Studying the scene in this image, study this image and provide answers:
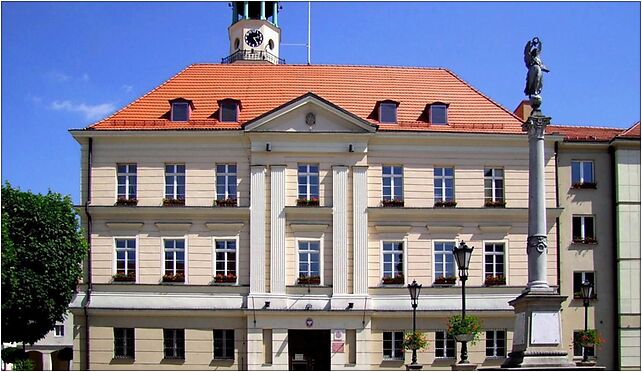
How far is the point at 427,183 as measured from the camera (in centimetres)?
4531

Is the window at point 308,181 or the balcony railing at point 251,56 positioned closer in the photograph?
the window at point 308,181

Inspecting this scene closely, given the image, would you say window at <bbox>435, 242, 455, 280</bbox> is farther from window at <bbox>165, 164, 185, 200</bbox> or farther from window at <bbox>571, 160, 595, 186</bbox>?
window at <bbox>165, 164, 185, 200</bbox>

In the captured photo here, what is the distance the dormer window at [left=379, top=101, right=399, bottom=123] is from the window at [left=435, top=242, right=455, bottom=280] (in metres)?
5.98

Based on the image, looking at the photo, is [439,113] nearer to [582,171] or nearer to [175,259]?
[582,171]

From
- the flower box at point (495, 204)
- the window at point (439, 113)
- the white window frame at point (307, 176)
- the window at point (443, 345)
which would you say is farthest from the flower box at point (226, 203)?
the flower box at point (495, 204)

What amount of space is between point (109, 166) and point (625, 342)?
957 inches

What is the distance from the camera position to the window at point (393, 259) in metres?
44.9

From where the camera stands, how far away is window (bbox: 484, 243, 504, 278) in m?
45.2

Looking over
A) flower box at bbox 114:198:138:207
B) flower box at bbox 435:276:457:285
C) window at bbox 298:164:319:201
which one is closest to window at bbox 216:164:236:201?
window at bbox 298:164:319:201

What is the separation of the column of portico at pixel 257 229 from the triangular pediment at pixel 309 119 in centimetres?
191

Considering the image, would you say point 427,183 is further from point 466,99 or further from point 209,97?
point 209,97

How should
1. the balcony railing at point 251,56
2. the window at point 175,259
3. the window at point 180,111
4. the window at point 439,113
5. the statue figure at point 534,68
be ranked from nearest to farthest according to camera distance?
the statue figure at point 534,68
the window at point 175,259
the window at point 180,111
the window at point 439,113
the balcony railing at point 251,56

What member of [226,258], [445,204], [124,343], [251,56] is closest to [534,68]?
[445,204]

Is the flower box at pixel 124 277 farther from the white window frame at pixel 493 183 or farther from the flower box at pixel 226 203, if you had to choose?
the white window frame at pixel 493 183
